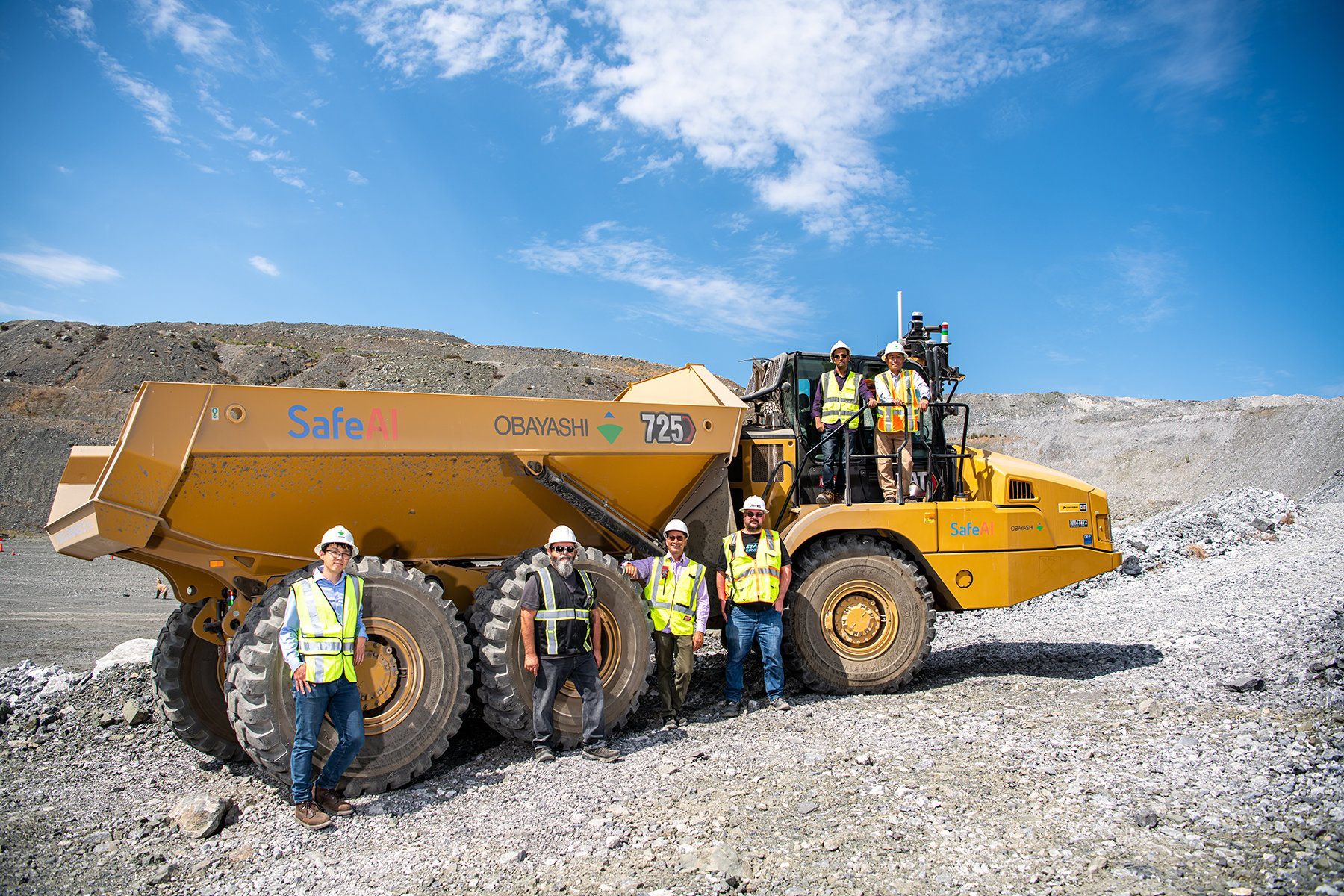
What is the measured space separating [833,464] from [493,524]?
290cm

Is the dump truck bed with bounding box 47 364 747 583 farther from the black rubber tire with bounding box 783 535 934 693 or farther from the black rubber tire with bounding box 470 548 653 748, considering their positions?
the black rubber tire with bounding box 783 535 934 693

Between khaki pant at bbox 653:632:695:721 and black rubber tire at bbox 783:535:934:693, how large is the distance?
0.87 m

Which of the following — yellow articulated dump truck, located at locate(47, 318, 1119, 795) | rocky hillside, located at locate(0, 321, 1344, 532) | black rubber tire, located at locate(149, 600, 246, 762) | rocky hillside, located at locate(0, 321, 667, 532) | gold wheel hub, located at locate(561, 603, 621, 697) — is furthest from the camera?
rocky hillside, located at locate(0, 321, 667, 532)

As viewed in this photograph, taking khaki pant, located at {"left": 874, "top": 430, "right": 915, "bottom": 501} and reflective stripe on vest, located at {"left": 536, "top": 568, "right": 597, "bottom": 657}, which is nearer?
reflective stripe on vest, located at {"left": 536, "top": 568, "right": 597, "bottom": 657}

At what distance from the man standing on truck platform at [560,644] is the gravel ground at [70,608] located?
19.0 ft

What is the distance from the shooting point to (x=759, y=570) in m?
6.47

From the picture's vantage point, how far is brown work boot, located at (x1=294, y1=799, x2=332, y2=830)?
456 centimetres

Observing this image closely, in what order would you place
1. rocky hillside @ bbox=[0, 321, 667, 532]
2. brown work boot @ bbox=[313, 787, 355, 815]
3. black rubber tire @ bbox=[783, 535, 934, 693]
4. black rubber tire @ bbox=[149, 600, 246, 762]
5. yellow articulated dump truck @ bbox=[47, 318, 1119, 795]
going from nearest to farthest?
1. brown work boot @ bbox=[313, 787, 355, 815]
2. yellow articulated dump truck @ bbox=[47, 318, 1119, 795]
3. black rubber tire @ bbox=[149, 600, 246, 762]
4. black rubber tire @ bbox=[783, 535, 934, 693]
5. rocky hillside @ bbox=[0, 321, 667, 532]

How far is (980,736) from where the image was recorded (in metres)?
5.58

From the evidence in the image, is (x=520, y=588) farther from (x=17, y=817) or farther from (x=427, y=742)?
(x=17, y=817)

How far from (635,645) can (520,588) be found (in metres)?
0.94

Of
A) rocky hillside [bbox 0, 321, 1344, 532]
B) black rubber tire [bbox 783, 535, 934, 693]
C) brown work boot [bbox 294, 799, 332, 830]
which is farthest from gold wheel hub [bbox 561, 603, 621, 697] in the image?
rocky hillside [bbox 0, 321, 1344, 532]

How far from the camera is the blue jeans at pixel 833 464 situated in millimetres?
7289

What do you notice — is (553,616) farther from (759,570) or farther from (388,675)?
(759,570)
